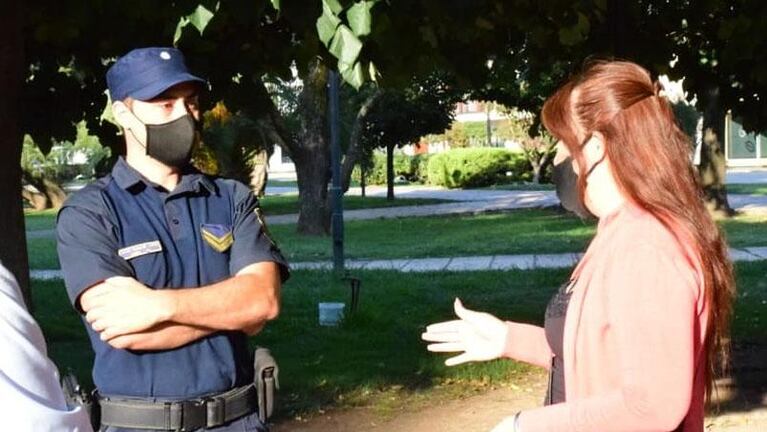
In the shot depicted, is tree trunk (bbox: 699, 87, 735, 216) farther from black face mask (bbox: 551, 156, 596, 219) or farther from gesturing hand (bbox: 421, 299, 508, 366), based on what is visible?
gesturing hand (bbox: 421, 299, 508, 366)

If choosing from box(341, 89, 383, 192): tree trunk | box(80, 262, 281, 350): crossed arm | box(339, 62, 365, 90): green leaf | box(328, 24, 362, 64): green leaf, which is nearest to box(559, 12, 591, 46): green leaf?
box(339, 62, 365, 90): green leaf

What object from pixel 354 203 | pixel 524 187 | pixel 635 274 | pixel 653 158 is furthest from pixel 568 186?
pixel 524 187

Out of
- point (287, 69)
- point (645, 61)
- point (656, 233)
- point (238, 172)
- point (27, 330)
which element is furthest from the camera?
point (238, 172)

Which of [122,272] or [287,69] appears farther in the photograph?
[287,69]

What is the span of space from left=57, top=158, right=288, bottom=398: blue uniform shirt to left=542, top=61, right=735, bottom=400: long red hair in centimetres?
107

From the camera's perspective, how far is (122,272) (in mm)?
3047

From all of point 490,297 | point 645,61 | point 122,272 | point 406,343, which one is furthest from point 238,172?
point 122,272

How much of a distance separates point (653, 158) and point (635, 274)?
0.81 ft

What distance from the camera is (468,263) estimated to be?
16.7 metres

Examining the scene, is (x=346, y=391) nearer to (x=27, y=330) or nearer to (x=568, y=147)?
(x=568, y=147)

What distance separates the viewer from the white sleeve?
4.37ft

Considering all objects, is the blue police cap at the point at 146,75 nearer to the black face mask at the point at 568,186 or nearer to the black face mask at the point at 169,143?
the black face mask at the point at 169,143

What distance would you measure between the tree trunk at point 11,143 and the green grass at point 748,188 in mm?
29192

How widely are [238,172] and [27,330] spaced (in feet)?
91.6
